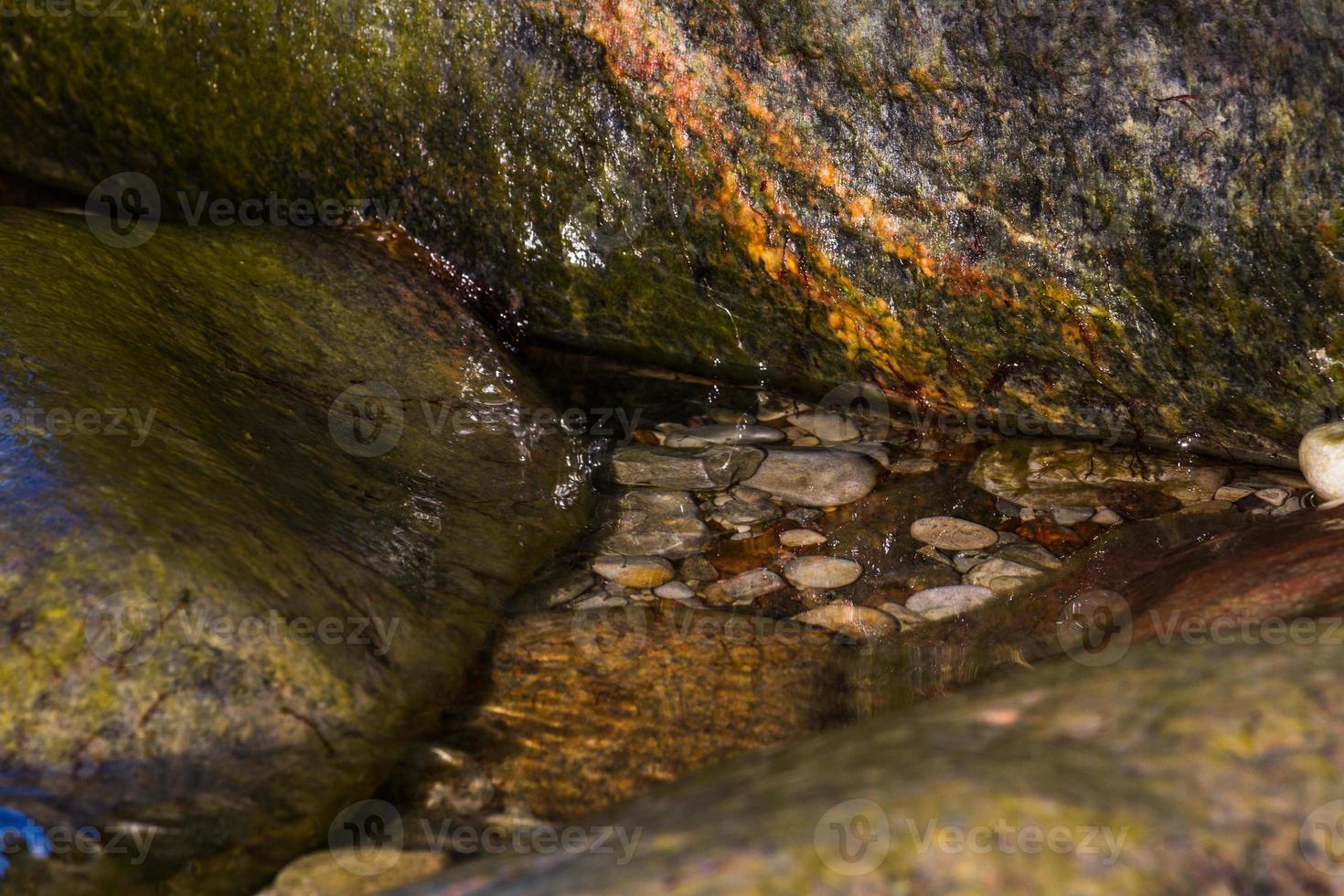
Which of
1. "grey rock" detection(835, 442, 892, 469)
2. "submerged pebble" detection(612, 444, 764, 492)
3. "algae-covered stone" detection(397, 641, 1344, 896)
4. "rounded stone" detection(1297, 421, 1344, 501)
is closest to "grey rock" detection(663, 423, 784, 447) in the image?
"submerged pebble" detection(612, 444, 764, 492)

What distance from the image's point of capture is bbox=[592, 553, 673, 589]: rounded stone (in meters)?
3.24

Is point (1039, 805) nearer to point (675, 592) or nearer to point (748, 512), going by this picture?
point (675, 592)

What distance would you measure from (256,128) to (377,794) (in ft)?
9.32

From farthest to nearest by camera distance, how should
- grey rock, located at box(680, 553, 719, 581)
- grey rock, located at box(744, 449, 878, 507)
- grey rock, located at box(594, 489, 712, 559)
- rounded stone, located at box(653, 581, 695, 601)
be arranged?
grey rock, located at box(744, 449, 878, 507)
grey rock, located at box(594, 489, 712, 559)
grey rock, located at box(680, 553, 719, 581)
rounded stone, located at box(653, 581, 695, 601)

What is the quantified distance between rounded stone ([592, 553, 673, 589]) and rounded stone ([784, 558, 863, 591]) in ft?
1.11

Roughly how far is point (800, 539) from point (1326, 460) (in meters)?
1.39

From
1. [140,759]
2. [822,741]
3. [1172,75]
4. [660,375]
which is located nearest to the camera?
[822,741]

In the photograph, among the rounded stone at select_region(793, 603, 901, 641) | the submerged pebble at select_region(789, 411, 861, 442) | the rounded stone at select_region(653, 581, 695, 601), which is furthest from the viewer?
the submerged pebble at select_region(789, 411, 861, 442)

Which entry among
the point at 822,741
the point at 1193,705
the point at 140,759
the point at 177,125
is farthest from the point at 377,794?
the point at 177,125

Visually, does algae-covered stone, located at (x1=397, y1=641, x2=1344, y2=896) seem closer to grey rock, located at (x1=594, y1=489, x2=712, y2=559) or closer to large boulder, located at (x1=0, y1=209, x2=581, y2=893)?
large boulder, located at (x1=0, y1=209, x2=581, y2=893)

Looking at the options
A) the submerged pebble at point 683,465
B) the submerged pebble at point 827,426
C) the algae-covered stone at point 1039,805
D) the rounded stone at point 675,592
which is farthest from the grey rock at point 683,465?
the algae-covered stone at point 1039,805

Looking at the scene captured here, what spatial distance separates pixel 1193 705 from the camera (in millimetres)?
1900

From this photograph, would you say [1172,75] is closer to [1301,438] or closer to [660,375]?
[1301,438]

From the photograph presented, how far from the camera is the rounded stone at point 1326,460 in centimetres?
314
